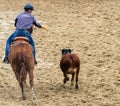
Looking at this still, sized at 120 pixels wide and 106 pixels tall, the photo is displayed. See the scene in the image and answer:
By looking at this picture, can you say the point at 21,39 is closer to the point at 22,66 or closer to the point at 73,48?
the point at 22,66

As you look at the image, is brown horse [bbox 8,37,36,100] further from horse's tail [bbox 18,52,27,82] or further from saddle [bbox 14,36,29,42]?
saddle [bbox 14,36,29,42]

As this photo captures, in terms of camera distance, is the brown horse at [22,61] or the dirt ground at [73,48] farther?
the dirt ground at [73,48]

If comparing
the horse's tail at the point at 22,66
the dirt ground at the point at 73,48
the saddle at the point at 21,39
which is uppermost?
the saddle at the point at 21,39

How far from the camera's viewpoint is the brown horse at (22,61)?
33.1 feet

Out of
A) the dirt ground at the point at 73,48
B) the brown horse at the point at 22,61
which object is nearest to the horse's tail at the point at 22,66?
the brown horse at the point at 22,61

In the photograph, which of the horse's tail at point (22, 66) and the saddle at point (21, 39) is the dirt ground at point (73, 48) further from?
the saddle at point (21, 39)

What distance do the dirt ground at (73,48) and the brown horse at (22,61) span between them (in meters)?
0.45

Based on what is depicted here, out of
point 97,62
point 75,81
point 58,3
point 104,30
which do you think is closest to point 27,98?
point 75,81

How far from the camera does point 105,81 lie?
38.1 ft

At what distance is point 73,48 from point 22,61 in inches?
199

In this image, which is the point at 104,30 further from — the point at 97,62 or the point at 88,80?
the point at 88,80

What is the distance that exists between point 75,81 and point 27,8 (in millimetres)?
1978

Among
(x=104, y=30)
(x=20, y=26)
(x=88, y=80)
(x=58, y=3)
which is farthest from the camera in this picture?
(x=58, y=3)

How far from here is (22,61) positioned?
10094 millimetres
